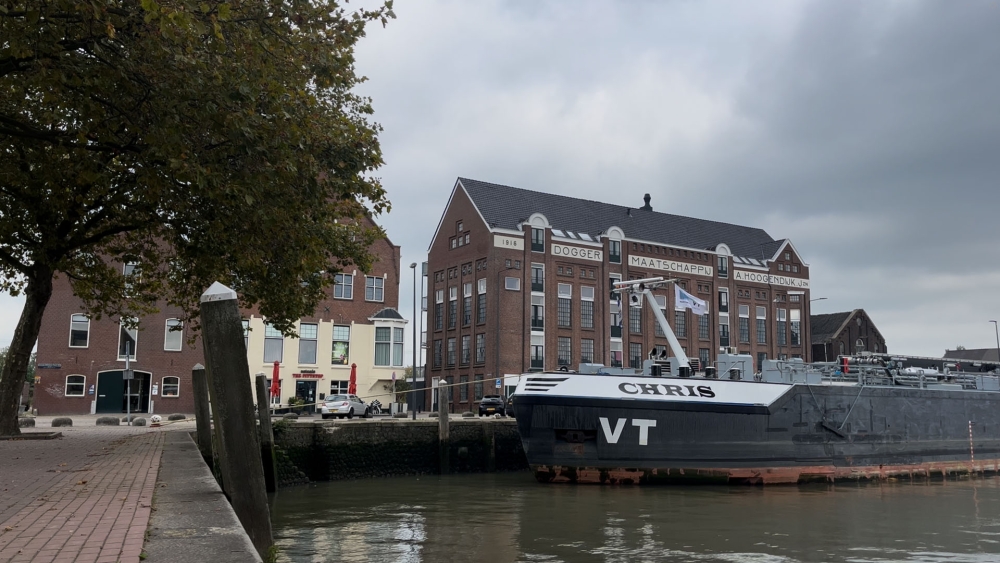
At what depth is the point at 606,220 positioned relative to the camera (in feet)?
213

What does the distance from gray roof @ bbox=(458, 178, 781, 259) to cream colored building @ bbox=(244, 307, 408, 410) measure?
12.2 meters

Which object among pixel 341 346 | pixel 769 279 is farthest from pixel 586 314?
pixel 769 279

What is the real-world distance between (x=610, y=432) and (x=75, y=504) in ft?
47.5

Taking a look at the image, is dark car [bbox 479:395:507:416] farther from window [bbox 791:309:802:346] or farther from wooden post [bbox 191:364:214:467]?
window [bbox 791:309:802:346]

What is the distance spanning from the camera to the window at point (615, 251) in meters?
62.0

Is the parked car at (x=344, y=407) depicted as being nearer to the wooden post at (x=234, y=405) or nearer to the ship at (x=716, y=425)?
the ship at (x=716, y=425)

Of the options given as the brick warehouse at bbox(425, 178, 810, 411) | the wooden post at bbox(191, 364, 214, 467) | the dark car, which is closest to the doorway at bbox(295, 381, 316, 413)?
the brick warehouse at bbox(425, 178, 810, 411)

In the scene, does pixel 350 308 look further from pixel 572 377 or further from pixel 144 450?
pixel 144 450

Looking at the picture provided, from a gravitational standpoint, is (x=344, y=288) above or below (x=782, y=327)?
above

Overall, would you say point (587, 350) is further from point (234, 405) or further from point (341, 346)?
point (234, 405)

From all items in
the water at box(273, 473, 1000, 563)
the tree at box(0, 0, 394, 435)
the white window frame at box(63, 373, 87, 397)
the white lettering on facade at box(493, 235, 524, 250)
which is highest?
the white lettering on facade at box(493, 235, 524, 250)

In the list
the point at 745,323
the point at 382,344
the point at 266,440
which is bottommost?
the point at 266,440

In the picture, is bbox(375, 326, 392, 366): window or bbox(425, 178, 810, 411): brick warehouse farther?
bbox(425, 178, 810, 411): brick warehouse

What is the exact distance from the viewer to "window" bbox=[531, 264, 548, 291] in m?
58.3
